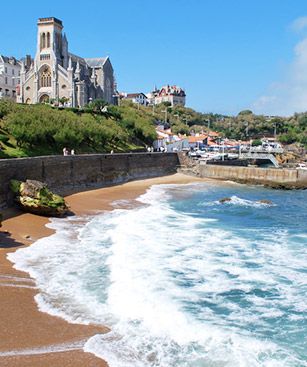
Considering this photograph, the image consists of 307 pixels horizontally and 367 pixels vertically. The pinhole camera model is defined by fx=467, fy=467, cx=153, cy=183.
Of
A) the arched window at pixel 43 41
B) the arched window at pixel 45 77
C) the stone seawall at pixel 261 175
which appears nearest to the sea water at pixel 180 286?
the stone seawall at pixel 261 175

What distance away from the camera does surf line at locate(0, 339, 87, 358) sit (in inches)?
373

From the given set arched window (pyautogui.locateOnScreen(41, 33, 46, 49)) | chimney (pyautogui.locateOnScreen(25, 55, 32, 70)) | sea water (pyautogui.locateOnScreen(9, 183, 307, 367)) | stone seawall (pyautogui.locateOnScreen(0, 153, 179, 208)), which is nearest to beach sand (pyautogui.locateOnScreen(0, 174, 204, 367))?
sea water (pyautogui.locateOnScreen(9, 183, 307, 367))

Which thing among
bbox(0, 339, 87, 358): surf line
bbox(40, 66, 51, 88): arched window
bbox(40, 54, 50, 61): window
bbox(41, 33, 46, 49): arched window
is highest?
bbox(41, 33, 46, 49): arched window

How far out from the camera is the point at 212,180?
168 feet

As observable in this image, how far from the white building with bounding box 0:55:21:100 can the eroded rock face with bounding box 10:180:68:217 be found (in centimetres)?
7155

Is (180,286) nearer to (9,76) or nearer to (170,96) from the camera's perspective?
(9,76)

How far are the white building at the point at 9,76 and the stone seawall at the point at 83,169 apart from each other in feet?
164

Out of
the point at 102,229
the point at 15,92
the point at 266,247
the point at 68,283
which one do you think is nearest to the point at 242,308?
the point at 68,283

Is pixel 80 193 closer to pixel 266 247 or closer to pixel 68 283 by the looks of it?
pixel 266 247

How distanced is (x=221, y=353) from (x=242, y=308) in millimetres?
2757

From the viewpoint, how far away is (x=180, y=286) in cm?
1408

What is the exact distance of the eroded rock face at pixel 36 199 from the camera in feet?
80.0

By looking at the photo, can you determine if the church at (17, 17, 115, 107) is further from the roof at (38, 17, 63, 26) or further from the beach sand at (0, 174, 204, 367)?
the beach sand at (0, 174, 204, 367)

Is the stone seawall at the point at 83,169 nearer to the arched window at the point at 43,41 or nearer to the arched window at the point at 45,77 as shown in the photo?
the arched window at the point at 45,77
